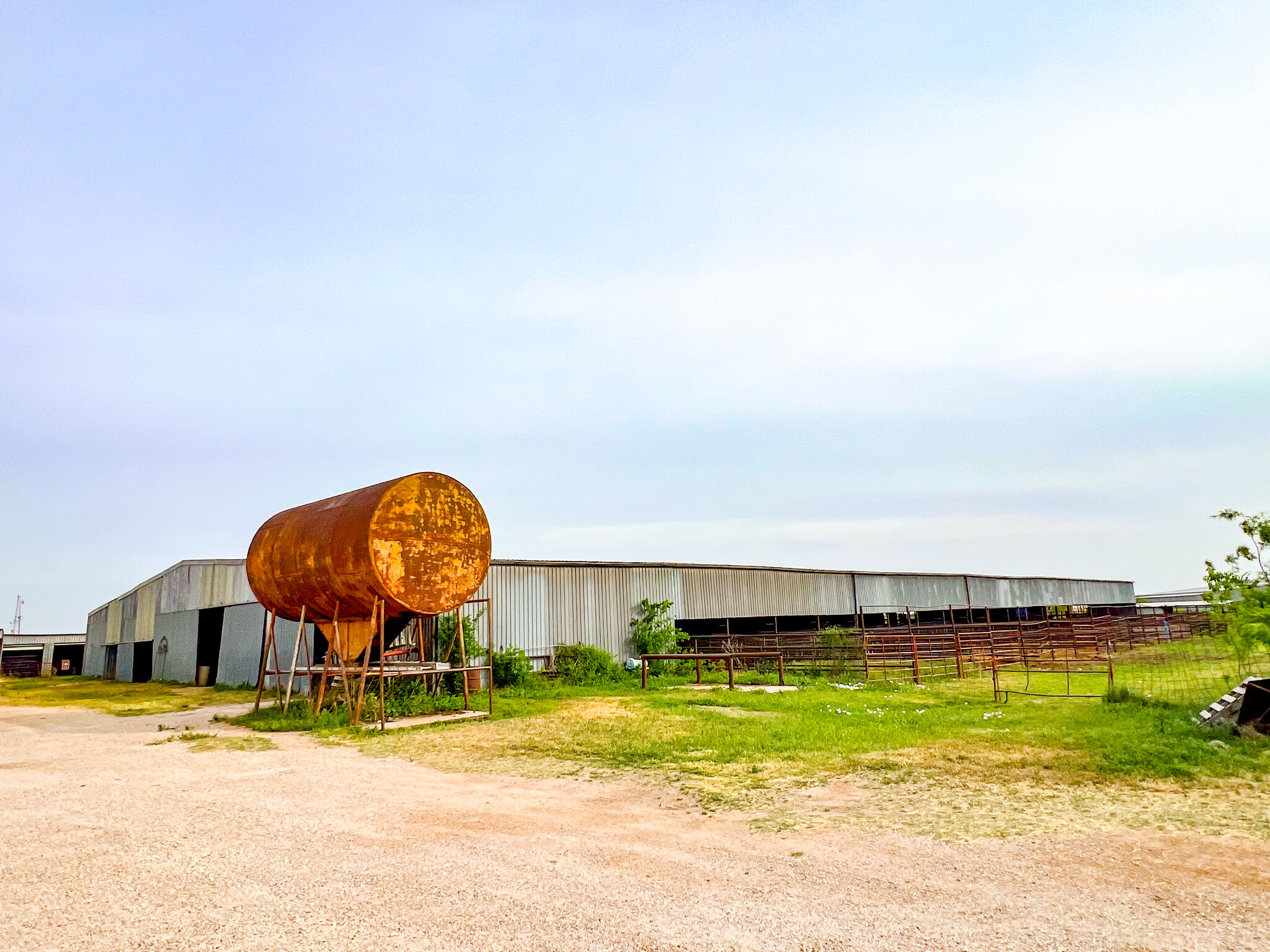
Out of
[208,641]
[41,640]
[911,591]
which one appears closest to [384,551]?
[208,641]

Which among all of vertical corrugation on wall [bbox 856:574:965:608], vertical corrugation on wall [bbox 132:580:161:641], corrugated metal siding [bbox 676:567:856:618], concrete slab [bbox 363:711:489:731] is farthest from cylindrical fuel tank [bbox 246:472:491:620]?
vertical corrugation on wall [bbox 856:574:965:608]

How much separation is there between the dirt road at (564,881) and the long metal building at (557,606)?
29.0ft

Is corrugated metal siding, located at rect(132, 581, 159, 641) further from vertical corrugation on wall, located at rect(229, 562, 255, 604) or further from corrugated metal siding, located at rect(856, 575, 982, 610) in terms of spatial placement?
corrugated metal siding, located at rect(856, 575, 982, 610)

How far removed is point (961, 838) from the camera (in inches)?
247

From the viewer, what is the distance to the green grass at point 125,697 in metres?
19.2

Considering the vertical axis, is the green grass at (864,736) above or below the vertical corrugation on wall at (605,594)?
below

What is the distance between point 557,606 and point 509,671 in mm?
3372

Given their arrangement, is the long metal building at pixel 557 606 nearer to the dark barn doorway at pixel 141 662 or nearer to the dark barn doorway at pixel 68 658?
the dark barn doorway at pixel 141 662

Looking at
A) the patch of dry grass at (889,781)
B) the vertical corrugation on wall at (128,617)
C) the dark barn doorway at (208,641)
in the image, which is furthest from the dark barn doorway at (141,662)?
the patch of dry grass at (889,781)

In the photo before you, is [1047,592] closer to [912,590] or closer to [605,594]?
[912,590]

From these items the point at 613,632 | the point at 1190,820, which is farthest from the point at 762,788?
the point at 613,632

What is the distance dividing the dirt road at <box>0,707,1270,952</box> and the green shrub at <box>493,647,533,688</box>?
1260 cm

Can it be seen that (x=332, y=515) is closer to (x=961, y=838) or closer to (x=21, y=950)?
(x=21, y=950)

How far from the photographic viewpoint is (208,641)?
90.6 ft
